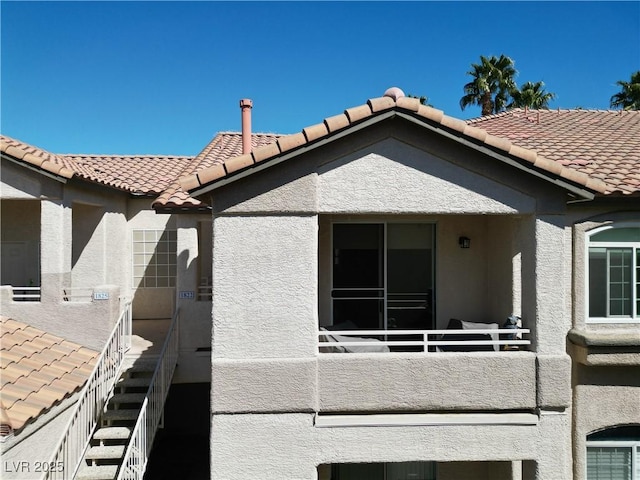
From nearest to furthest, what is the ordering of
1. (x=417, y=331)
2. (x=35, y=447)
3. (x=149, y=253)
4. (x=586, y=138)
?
(x=417, y=331)
(x=35, y=447)
(x=586, y=138)
(x=149, y=253)

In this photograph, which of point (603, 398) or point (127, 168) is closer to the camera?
point (603, 398)

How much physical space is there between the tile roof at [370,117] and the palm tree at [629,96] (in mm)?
28535

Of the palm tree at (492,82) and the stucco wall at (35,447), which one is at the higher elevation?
the palm tree at (492,82)

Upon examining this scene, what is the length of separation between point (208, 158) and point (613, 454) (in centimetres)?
1133

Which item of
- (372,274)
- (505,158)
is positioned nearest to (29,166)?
(372,274)

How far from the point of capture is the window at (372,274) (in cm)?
914

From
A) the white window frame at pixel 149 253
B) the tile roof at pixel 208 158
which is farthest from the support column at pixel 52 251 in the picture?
the white window frame at pixel 149 253

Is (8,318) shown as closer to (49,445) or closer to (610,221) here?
(49,445)

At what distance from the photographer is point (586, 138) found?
10.7 meters

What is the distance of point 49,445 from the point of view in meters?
7.48

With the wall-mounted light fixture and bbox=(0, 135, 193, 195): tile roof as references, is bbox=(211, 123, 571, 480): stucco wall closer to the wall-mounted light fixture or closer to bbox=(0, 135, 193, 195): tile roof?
the wall-mounted light fixture

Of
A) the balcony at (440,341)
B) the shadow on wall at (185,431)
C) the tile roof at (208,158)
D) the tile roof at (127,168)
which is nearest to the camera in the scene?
the balcony at (440,341)

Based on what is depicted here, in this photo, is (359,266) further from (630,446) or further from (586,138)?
(586,138)

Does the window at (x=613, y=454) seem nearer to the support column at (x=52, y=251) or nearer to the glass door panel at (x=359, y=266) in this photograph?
the glass door panel at (x=359, y=266)
